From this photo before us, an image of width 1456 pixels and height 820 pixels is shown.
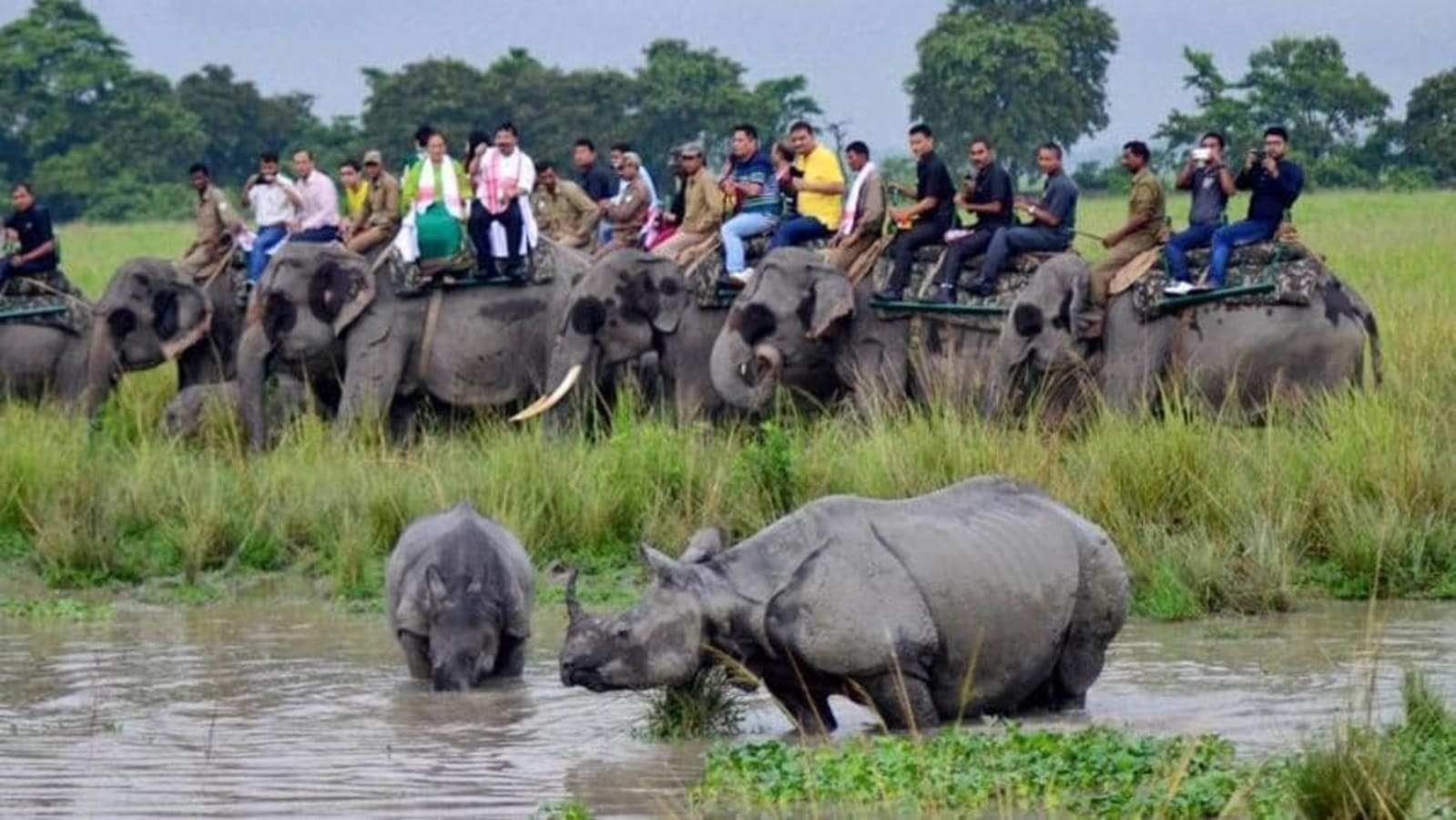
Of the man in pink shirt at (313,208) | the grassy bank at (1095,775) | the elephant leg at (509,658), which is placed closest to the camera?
the grassy bank at (1095,775)

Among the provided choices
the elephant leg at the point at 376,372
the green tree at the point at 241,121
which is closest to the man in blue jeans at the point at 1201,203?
the elephant leg at the point at 376,372

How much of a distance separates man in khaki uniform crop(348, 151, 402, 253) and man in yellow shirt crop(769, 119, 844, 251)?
3505 millimetres

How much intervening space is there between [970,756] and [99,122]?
70317mm

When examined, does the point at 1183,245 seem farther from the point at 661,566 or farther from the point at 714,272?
the point at 661,566

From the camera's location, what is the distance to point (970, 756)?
1177cm

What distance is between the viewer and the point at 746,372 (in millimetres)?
24141

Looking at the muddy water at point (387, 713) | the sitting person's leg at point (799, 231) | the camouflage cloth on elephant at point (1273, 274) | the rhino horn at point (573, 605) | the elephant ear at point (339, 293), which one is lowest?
the muddy water at point (387, 713)

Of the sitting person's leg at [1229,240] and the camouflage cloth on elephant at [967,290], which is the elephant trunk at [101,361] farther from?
the sitting person's leg at [1229,240]

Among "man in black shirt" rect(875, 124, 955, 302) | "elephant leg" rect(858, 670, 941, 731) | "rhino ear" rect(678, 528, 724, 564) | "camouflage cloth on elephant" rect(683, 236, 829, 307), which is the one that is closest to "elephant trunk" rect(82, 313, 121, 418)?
"camouflage cloth on elephant" rect(683, 236, 829, 307)

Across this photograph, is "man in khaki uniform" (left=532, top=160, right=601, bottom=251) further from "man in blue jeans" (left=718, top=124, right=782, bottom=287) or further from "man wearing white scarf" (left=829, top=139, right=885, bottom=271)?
"man wearing white scarf" (left=829, top=139, right=885, bottom=271)

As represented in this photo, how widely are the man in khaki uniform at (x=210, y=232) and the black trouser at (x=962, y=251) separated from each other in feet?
24.3

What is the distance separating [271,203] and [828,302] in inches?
253

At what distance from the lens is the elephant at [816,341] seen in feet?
78.6

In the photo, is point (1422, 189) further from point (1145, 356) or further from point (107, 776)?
point (107, 776)
